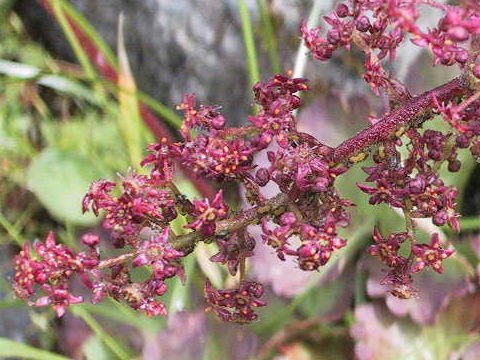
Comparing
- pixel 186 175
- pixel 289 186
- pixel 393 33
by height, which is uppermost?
pixel 186 175

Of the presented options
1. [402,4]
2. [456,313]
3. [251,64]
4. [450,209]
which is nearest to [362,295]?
[456,313]

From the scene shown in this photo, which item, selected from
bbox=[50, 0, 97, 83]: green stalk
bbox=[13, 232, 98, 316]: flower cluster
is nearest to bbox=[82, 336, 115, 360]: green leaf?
bbox=[50, 0, 97, 83]: green stalk

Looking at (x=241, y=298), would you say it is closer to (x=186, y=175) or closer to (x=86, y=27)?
(x=186, y=175)

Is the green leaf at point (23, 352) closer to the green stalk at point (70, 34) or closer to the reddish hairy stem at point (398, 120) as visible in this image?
the green stalk at point (70, 34)

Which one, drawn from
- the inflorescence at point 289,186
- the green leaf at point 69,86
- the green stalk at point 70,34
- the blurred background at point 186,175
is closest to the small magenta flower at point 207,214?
the inflorescence at point 289,186

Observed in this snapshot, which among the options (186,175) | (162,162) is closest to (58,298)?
(162,162)

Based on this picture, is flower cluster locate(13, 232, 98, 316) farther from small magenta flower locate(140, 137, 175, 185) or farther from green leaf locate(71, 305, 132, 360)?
green leaf locate(71, 305, 132, 360)
